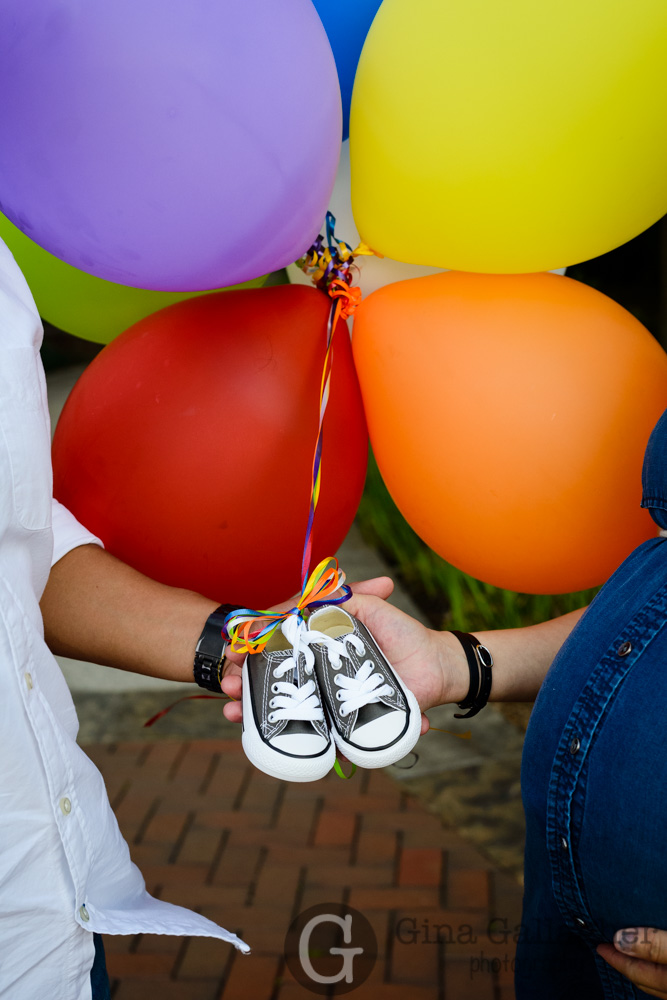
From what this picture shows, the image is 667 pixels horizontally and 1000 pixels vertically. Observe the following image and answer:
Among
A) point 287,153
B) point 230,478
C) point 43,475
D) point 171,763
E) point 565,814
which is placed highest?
point 287,153

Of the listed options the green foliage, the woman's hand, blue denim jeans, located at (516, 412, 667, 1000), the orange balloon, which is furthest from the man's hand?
the green foliage

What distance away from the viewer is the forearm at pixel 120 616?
1126 mm

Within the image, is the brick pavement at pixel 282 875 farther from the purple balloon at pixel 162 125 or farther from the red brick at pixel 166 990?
the purple balloon at pixel 162 125

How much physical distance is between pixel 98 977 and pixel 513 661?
2.25 ft

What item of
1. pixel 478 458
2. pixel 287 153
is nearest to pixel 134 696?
pixel 478 458

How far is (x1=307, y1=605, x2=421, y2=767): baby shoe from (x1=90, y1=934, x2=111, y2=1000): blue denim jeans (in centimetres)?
38

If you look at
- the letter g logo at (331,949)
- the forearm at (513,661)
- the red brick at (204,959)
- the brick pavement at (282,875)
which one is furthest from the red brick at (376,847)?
the forearm at (513,661)

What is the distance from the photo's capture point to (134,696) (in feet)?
9.49

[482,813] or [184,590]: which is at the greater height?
[184,590]

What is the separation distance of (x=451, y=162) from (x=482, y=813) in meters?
1.94

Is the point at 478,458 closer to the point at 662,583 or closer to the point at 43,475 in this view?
the point at 662,583

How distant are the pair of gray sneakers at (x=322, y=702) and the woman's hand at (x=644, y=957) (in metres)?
0.31

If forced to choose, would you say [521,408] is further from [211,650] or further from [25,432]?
[25,432]

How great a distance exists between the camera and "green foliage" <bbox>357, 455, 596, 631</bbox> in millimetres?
2615
